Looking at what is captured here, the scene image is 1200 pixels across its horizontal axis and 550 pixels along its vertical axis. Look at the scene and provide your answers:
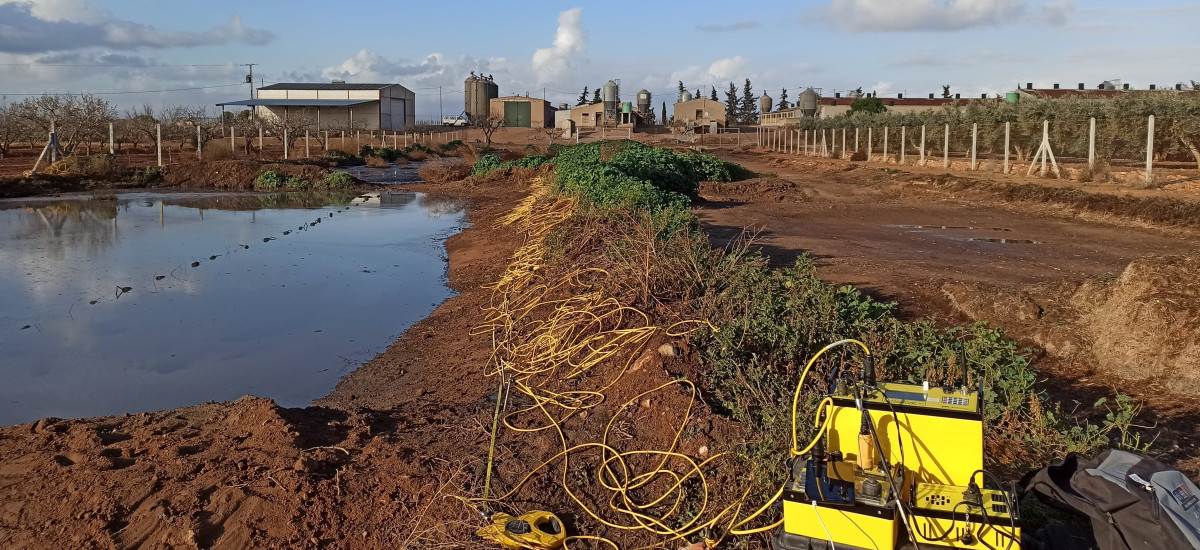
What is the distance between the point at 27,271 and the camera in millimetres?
11750

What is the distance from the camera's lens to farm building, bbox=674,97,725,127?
72875 millimetres

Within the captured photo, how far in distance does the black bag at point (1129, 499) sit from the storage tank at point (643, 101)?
271ft

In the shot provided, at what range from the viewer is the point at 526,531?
392 centimetres

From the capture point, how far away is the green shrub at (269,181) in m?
28.4

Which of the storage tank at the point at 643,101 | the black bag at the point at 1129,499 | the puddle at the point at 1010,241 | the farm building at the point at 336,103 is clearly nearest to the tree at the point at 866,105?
the storage tank at the point at 643,101

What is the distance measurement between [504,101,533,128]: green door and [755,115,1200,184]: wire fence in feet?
135

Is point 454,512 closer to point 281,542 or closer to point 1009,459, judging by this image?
point 281,542

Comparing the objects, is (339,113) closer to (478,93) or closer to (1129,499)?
(478,93)

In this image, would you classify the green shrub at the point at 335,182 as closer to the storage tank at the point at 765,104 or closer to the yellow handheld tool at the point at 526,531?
the yellow handheld tool at the point at 526,531

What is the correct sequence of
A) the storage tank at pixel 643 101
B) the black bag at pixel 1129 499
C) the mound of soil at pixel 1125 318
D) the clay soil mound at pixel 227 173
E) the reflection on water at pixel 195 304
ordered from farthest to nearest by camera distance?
the storage tank at pixel 643 101
the clay soil mound at pixel 227 173
the reflection on water at pixel 195 304
the mound of soil at pixel 1125 318
the black bag at pixel 1129 499

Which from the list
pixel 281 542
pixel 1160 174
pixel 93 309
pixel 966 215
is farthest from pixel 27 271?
pixel 1160 174

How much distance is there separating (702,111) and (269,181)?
169ft

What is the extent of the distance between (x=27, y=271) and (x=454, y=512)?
10474 millimetres

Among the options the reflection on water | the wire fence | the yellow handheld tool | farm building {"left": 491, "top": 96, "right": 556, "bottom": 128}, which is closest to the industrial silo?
farm building {"left": 491, "top": 96, "right": 556, "bottom": 128}
